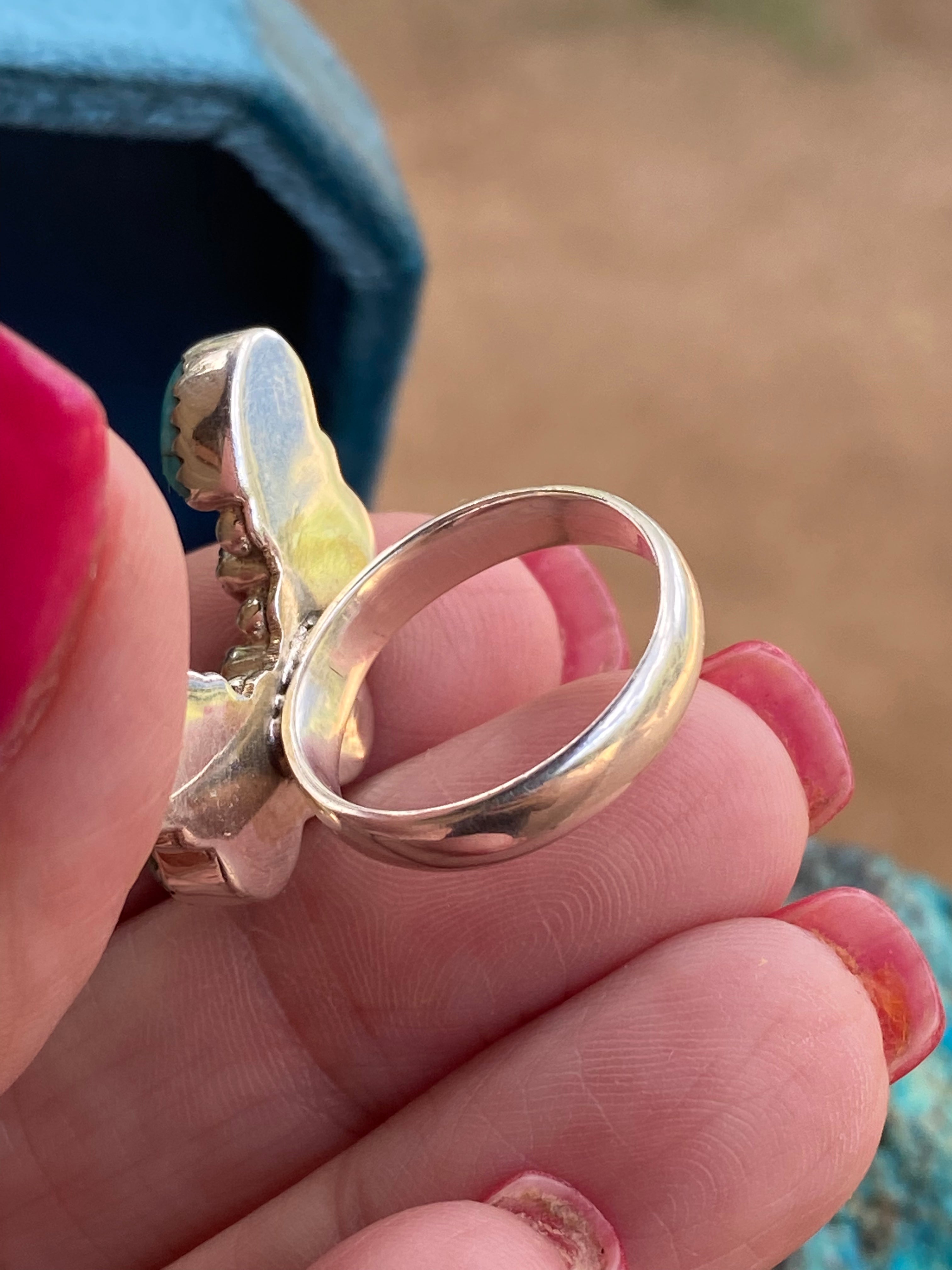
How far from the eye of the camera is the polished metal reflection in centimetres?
42

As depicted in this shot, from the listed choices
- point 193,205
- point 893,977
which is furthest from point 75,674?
point 193,205

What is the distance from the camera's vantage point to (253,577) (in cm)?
47

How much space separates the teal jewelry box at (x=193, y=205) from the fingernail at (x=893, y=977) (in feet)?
1.35

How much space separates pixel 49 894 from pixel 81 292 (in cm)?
54

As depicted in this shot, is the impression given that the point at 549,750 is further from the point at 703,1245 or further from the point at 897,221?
the point at 897,221

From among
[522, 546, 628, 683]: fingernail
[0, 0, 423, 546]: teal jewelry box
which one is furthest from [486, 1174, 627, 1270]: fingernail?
[0, 0, 423, 546]: teal jewelry box

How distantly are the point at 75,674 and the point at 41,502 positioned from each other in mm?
44

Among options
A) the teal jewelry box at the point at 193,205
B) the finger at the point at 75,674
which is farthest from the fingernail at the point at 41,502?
the teal jewelry box at the point at 193,205

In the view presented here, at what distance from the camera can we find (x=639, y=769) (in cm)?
36

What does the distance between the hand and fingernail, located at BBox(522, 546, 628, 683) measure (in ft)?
0.05

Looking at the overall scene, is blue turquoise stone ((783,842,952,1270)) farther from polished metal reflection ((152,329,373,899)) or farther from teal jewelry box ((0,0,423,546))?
teal jewelry box ((0,0,423,546))

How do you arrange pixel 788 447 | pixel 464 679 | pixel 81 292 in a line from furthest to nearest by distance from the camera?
pixel 788 447
pixel 81 292
pixel 464 679

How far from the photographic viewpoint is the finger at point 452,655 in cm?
50

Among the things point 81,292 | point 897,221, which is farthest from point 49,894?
point 897,221
